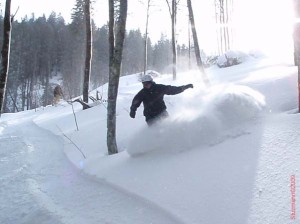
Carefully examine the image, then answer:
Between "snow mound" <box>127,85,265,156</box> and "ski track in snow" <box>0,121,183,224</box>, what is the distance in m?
1.19

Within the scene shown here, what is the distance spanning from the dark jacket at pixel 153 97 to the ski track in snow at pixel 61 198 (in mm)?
1759

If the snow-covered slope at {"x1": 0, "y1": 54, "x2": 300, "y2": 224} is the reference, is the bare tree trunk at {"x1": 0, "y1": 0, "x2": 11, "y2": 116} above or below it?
above

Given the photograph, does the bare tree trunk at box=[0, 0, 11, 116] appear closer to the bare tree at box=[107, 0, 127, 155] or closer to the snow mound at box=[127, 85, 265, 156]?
the bare tree at box=[107, 0, 127, 155]

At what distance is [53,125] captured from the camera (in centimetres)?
1397

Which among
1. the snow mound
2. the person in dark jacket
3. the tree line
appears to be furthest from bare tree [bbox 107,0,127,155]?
the tree line

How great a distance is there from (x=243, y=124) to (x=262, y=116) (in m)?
0.48

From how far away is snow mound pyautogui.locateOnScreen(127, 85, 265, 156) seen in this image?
611 centimetres

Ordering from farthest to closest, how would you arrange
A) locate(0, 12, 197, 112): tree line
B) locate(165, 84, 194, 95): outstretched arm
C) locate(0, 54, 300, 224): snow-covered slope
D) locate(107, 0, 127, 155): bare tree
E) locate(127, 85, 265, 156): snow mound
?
locate(0, 12, 197, 112): tree line, locate(107, 0, 127, 155): bare tree, locate(165, 84, 194, 95): outstretched arm, locate(127, 85, 265, 156): snow mound, locate(0, 54, 300, 224): snow-covered slope

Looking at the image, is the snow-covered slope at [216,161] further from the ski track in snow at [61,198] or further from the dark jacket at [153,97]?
the dark jacket at [153,97]

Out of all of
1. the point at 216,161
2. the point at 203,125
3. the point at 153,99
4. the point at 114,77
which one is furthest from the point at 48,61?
the point at 216,161

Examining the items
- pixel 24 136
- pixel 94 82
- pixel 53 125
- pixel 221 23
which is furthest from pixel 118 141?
pixel 94 82

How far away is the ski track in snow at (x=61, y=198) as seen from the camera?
4.64 metres

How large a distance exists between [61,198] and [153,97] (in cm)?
271

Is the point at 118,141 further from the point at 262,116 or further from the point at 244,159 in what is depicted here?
the point at 244,159
